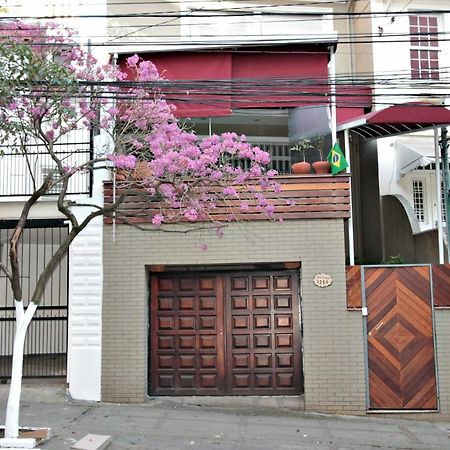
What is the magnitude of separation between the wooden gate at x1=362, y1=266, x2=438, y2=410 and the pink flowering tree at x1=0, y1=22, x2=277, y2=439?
2378 mm

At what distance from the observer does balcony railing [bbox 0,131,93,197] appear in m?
9.94

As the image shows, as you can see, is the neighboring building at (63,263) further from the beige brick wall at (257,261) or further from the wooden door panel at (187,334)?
the wooden door panel at (187,334)

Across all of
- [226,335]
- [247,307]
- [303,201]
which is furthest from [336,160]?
[226,335]

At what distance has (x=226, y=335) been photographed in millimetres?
9422

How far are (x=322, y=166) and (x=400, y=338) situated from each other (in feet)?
10.4

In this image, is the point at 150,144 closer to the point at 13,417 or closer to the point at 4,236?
the point at 13,417

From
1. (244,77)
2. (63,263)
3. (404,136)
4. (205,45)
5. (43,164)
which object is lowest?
(63,263)

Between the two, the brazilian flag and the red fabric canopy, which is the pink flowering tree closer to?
the red fabric canopy

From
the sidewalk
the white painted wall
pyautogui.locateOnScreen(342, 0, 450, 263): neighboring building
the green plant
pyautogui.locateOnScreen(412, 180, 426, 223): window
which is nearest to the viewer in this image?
the sidewalk

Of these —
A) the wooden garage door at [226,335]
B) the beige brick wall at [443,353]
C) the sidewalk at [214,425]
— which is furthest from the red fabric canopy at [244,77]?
the sidewalk at [214,425]

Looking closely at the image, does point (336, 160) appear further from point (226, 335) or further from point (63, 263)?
point (63, 263)

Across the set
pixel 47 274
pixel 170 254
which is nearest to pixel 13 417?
pixel 47 274

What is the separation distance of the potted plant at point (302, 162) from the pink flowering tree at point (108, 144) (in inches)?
28.2

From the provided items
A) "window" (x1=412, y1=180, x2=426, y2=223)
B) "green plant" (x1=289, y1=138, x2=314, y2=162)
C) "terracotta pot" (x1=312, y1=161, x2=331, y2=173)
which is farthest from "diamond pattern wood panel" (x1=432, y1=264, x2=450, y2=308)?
"window" (x1=412, y1=180, x2=426, y2=223)
